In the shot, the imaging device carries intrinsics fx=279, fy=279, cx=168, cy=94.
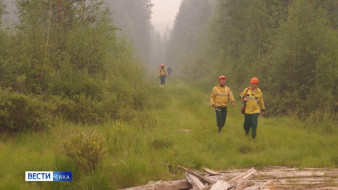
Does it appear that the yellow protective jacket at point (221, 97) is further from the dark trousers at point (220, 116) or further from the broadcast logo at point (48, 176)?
the broadcast logo at point (48, 176)

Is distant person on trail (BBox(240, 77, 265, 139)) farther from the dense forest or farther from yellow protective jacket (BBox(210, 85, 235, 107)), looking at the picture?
yellow protective jacket (BBox(210, 85, 235, 107))

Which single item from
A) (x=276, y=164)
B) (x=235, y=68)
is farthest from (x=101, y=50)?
(x=235, y=68)

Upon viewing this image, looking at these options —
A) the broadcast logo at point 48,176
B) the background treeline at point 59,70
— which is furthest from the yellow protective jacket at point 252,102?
the broadcast logo at point 48,176

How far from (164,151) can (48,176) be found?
116 inches

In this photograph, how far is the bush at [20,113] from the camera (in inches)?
285

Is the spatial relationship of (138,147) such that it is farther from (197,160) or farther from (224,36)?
(224,36)

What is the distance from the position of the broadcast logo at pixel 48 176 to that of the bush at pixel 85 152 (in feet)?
0.86

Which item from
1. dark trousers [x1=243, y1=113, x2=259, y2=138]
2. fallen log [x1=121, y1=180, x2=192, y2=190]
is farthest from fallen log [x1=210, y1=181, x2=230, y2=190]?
dark trousers [x1=243, y1=113, x2=259, y2=138]

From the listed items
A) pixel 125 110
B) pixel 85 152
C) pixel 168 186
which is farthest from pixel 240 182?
pixel 125 110

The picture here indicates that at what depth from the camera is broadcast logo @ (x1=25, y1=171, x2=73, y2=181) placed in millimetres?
4859

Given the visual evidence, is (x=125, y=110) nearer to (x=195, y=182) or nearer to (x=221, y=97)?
(x=221, y=97)

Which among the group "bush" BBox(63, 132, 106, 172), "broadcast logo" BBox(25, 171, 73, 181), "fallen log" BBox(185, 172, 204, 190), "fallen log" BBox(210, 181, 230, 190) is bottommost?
"fallen log" BBox(185, 172, 204, 190)

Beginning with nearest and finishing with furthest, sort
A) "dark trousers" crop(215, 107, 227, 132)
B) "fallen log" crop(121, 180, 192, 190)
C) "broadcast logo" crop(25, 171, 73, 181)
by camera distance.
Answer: "fallen log" crop(121, 180, 192, 190)
"broadcast logo" crop(25, 171, 73, 181)
"dark trousers" crop(215, 107, 227, 132)

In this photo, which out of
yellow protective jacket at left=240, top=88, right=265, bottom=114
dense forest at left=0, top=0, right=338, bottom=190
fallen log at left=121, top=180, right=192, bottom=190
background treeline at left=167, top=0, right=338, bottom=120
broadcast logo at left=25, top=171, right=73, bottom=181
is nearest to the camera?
fallen log at left=121, top=180, right=192, bottom=190
